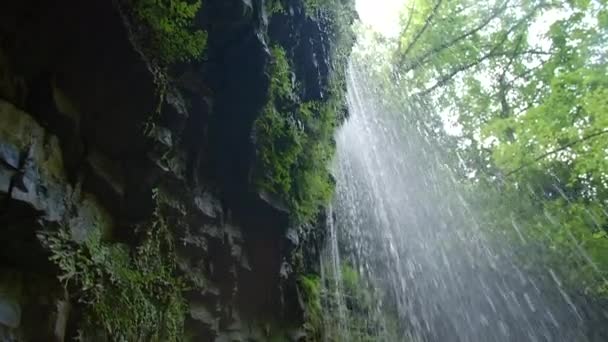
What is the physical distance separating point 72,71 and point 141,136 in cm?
47

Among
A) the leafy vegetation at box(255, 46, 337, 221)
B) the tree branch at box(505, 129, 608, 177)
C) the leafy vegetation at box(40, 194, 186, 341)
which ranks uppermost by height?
the tree branch at box(505, 129, 608, 177)

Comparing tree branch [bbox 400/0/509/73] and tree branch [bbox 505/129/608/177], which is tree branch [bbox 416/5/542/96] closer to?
tree branch [bbox 400/0/509/73]

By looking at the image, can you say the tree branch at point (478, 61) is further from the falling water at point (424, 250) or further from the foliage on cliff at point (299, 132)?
the foliage on cliff at point (299, 132)

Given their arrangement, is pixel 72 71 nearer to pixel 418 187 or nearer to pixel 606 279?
pixel 418 187

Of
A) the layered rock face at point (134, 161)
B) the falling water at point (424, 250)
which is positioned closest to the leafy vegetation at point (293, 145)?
the layered rock face at point (134, 161)

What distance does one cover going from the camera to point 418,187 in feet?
26.7

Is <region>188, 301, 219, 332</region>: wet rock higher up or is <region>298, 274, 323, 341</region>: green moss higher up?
<region>298, 274, 323, 341</region>: green moss

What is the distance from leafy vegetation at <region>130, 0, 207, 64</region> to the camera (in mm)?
3000

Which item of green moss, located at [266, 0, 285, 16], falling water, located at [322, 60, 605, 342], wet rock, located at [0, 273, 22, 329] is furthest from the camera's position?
falling water, located at [322, 60, 605, 342]

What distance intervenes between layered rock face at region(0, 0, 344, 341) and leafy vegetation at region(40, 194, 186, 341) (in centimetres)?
5

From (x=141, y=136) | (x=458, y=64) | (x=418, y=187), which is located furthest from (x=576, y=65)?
(x=141, y=136)

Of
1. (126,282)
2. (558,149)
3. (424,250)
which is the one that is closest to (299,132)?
(126,282)

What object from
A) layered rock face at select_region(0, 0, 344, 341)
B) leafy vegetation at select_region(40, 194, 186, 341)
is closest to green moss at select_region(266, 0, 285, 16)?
layered rock face at select_region(0, 0, 344, 341)

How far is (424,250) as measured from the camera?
7.51m
